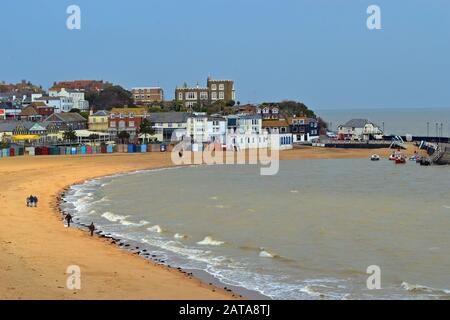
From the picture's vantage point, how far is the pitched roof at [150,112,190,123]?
280 feet

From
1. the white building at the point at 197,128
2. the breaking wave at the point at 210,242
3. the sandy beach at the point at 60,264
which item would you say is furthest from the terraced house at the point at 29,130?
the breaking wave at the point at 210,242

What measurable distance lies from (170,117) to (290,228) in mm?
57452

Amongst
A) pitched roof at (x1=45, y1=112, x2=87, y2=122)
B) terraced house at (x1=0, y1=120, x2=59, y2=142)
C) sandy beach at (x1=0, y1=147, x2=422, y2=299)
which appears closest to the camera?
sandy beach at (x1=0, y1=147, x2=422, y2=299)

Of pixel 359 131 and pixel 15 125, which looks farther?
pixel 359 131

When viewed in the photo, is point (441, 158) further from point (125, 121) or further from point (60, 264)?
point (60, 264)

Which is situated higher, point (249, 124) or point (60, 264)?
point (249, 124)

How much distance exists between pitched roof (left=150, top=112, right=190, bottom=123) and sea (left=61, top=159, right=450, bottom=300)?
30726 mm

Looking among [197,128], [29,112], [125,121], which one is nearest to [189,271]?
[197,128]

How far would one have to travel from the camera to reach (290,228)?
30078 millimetres

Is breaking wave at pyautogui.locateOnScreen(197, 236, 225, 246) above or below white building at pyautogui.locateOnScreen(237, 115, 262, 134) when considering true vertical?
below

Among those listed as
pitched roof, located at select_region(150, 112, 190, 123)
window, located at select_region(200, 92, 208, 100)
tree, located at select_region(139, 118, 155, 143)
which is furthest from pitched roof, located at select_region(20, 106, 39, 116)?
window, located at select_region(200, 92, 208, 100)

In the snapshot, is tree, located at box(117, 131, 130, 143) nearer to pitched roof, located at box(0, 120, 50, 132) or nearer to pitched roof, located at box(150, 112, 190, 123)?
pitched roof, located at box(150, 112, 190, 123)

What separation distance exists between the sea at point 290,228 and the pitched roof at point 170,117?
101 feet
